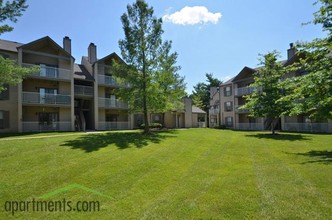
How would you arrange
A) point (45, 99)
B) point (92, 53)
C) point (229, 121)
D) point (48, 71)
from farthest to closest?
point (229, 121) → point (92, 53) → point (48, 71) → point (45, 99)

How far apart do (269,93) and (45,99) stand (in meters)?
22.5

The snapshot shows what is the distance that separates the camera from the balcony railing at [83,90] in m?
27.1

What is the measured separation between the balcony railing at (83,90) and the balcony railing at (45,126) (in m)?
4.06

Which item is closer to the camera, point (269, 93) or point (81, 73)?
point (269, 93)

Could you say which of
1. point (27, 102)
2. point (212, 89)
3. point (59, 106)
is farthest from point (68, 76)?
point (212, 89)

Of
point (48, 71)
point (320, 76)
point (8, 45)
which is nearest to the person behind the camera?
point (320, 76)

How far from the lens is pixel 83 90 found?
1081 inches

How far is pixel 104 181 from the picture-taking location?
7352 mm

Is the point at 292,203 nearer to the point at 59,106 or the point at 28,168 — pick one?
the point at 28,168

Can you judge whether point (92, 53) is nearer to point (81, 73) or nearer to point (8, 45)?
point (81, 73)

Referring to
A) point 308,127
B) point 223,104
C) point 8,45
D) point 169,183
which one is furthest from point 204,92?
point 169,183

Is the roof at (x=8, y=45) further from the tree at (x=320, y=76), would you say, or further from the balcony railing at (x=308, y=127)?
the balcony railing at (x=308, y=127)

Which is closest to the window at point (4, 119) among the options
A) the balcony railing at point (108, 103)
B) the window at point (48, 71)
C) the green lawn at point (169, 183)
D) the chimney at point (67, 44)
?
the window at point (48, 71)

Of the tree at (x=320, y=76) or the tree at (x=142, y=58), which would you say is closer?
the tree at (x=320, y=76)
